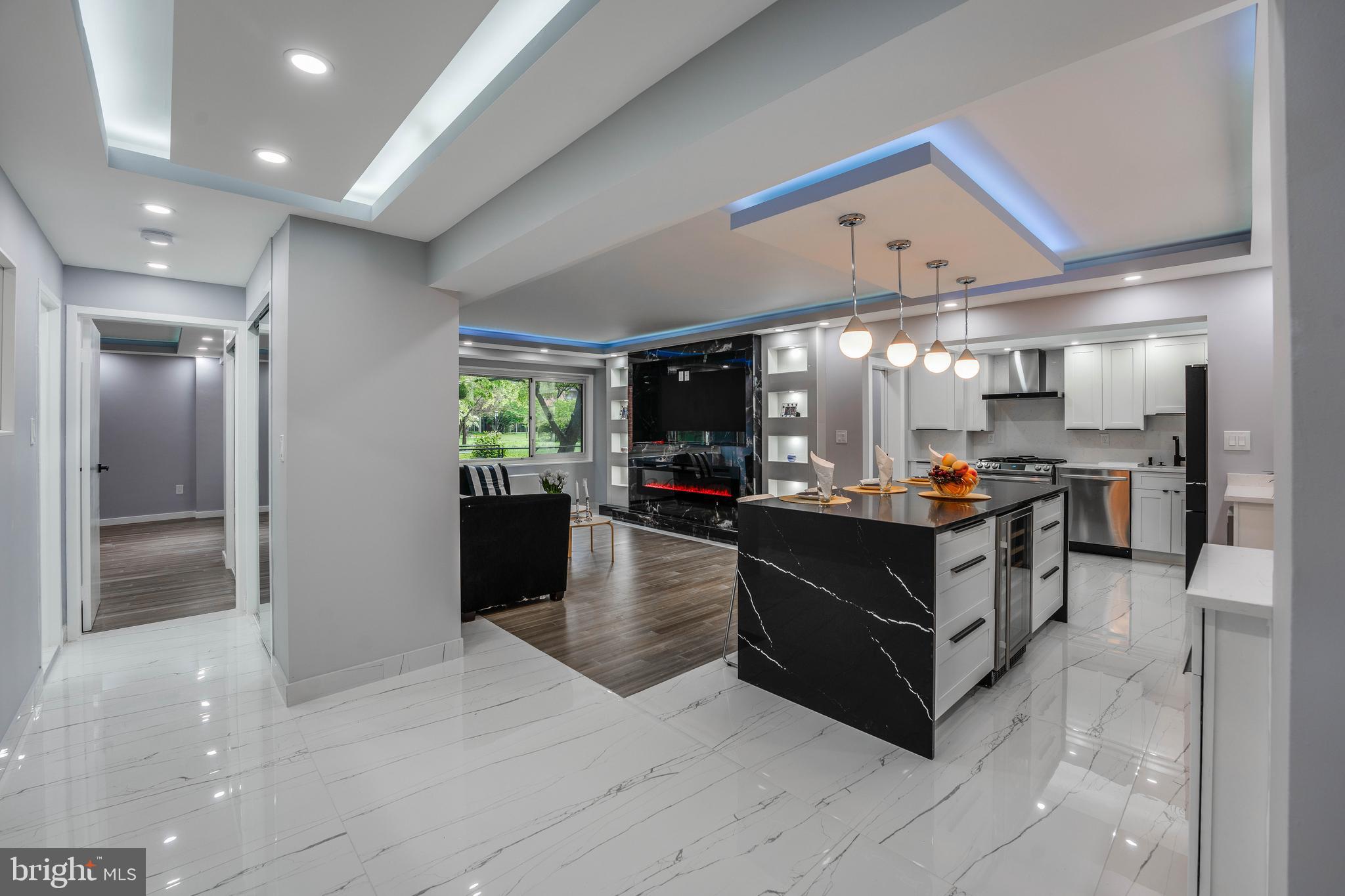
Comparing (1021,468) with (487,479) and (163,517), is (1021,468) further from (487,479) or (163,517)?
(163,517)

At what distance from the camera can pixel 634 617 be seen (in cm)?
409

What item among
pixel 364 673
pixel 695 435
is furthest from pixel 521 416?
pixel 364 673

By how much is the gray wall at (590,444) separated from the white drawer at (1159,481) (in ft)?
20.3

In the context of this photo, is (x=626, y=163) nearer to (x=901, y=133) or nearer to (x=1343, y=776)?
(x=901, y=133)

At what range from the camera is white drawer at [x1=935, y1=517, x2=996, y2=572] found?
7.75 ft

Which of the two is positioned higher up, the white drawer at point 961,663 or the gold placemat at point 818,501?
the gold placemat at point 818,501

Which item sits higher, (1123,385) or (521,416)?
(1123,385)

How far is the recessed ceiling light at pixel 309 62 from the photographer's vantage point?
1.56 meters

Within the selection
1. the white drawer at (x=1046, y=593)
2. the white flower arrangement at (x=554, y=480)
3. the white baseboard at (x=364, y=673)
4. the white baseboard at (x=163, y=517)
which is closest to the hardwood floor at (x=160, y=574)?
the white baseboard at (x=163, y=517)

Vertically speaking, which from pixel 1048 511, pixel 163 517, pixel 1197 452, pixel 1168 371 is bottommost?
pixel 163 517

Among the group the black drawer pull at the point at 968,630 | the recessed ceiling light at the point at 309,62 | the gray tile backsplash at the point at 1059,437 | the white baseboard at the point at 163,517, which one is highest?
the recessed ceiling light at the point at 309,62

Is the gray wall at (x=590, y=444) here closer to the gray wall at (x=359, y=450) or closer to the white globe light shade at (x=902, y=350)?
the gray wall at (x=359, y=450)

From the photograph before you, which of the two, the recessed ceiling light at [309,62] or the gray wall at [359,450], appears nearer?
the recessed ceiling light at [309,62]

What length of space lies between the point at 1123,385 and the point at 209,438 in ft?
35.7
